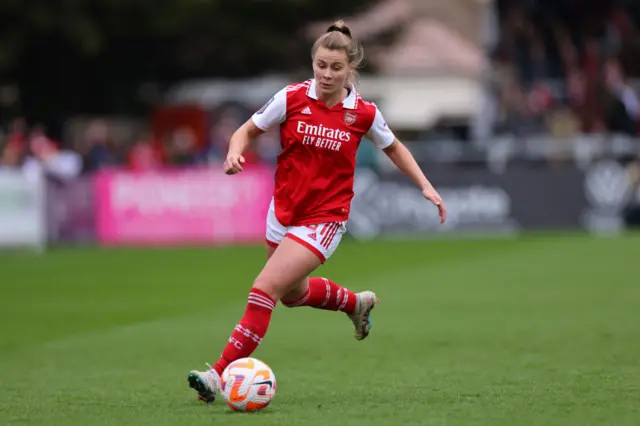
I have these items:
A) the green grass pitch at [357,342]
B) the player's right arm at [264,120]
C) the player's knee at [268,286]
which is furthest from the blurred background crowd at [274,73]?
the player's knee at [268,286]

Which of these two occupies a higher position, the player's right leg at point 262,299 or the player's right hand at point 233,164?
the player's right hand at point 233,164

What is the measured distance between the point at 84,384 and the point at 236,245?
600 inches

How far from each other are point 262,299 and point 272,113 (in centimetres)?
111

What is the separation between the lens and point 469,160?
87.2 ft

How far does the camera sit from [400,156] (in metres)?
8.61

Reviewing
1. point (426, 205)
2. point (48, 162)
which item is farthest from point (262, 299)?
point (48, 162)

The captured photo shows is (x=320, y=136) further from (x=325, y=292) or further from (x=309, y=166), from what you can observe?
(x=325, y=292)

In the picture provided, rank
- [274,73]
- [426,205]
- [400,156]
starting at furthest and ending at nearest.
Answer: [274,73], [426,205], [400,156]

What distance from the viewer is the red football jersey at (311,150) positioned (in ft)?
26.7

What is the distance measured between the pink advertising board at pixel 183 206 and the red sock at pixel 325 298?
15.7 meters

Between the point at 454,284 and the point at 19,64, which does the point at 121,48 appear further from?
the point at 454,284

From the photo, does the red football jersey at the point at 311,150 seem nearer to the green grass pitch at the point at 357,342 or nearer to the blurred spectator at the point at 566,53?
the green grass pitch at the point at 357,342

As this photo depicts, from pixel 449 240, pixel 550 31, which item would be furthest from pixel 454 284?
pixel 550 31

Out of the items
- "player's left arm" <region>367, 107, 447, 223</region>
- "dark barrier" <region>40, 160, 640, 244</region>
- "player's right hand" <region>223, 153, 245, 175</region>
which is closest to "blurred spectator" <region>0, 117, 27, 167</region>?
"dark barrier" <region>40, 160, 640, 244</region>
